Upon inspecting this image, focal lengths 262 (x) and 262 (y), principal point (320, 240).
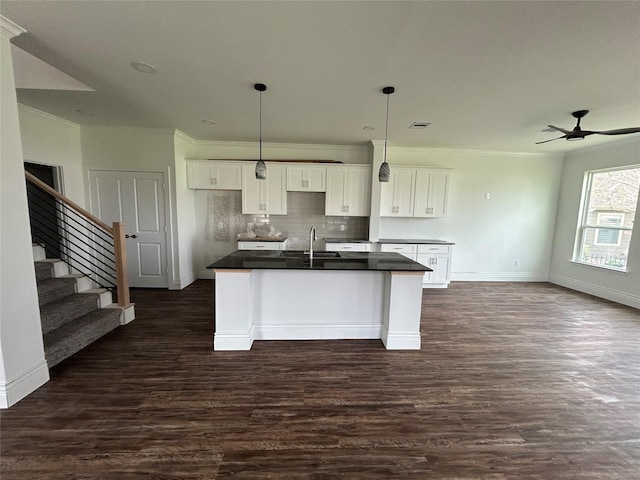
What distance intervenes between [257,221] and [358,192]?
6.78 feet

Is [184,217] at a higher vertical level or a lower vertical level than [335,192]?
lower

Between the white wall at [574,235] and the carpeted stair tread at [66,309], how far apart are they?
305 inches

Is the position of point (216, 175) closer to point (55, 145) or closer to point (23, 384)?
point (55, 145)

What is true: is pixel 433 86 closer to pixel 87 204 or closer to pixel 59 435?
pixel 59 435

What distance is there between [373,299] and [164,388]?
2.11 meters

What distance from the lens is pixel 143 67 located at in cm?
236

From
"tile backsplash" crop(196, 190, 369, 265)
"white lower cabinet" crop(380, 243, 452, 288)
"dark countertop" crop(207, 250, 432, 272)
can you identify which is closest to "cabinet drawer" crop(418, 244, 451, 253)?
"white lower cabinet" crop(380, 243, 452, 288)

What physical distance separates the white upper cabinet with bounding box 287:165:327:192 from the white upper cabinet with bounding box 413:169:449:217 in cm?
186

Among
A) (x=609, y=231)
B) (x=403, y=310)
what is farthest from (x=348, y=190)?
(x=609, y=231)

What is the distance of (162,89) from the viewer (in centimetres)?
279

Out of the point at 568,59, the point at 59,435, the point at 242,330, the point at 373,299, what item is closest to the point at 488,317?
the point at 373,299

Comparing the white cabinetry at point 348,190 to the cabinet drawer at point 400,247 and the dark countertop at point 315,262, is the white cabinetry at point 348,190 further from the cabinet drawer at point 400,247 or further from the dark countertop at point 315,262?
the dark countertop at point 315,262

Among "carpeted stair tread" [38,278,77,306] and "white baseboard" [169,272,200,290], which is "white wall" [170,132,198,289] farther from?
"carpeted stair tread" [38,278,77,306]

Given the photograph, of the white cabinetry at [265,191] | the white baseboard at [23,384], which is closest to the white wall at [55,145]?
the white cabinetry at [265,191]
